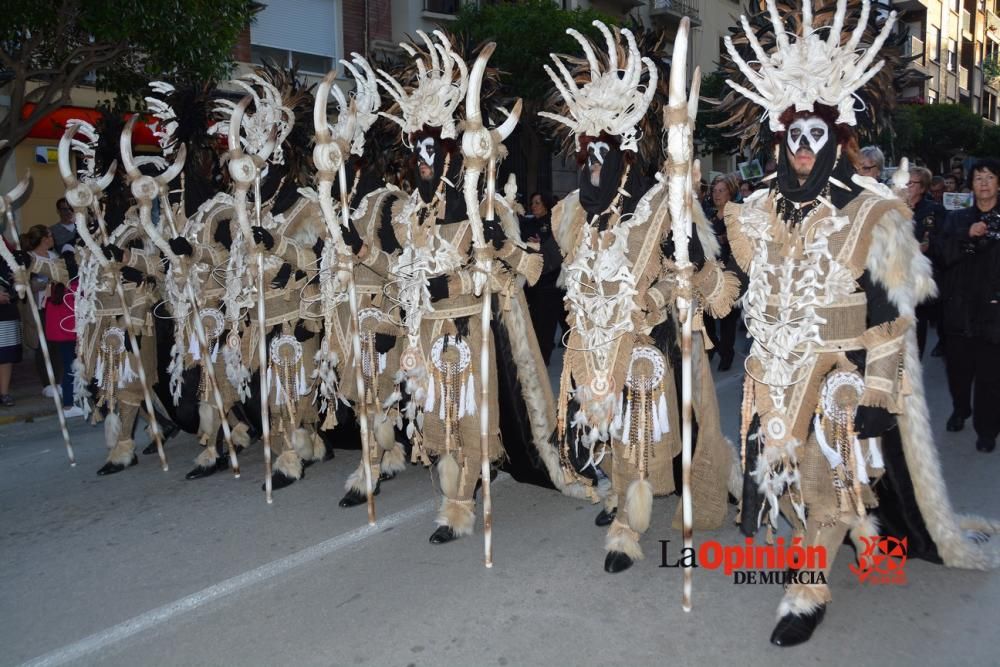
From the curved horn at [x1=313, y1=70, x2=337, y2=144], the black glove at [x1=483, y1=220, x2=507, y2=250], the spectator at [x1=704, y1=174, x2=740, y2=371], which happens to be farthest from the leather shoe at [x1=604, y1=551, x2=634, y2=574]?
the spectator at [x1=704, y1=174, x2=740, y2=371]

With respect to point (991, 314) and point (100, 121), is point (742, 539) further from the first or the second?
point (100, 121)

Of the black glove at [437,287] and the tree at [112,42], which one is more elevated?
the tree at [112,42]

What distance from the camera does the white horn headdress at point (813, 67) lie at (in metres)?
3.34

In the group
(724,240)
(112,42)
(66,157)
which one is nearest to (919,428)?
(724,240)

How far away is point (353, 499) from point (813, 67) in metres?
3.63

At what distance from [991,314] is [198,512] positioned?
5.53 m

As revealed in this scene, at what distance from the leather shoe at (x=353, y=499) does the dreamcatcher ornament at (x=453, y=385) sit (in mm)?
965

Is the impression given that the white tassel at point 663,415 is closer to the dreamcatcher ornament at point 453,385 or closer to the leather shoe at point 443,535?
the dreamcatcher ornament at point 453,385

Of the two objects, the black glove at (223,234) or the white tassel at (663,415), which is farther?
the black glove at (223,234)

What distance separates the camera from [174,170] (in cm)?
602

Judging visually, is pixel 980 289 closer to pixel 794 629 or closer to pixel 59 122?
pixel 794 629

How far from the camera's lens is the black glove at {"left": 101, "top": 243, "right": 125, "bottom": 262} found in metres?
6.13

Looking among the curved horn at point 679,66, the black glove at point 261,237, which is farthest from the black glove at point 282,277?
the curved horn at point 679,66

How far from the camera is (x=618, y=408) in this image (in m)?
4.09
